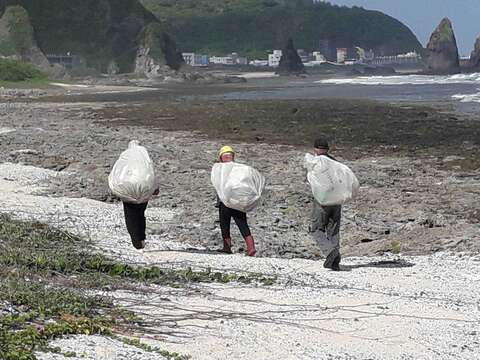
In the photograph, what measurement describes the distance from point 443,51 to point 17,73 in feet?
269

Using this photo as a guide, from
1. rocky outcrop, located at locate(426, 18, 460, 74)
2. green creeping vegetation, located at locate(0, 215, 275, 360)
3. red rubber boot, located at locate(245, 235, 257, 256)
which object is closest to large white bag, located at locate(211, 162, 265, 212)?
red rubber boot, located at locate(245, 235, 257, 256)

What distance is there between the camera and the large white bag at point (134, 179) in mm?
11453

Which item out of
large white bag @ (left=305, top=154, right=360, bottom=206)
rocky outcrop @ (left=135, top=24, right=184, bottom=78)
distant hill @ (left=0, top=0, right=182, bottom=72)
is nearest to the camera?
large white bag @ (left=305, top=154, right=360, bottom=206)

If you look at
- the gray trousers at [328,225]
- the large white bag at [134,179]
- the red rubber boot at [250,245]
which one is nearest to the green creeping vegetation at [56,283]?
the large white bag at [134,179]

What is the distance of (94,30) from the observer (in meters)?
133

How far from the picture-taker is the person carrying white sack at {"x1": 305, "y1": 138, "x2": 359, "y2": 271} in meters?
10.9

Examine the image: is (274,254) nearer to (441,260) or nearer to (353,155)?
(441,260)

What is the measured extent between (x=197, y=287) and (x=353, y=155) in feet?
53.0

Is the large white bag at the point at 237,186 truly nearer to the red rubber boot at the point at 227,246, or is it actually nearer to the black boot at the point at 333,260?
the red rubber boot at the point at 227,246

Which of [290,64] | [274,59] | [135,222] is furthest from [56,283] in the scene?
[274,59]

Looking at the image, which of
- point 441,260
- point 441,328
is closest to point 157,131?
point 441,260

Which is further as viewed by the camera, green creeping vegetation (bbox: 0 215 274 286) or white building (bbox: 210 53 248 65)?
white building (bbox: 210 53 248 65)

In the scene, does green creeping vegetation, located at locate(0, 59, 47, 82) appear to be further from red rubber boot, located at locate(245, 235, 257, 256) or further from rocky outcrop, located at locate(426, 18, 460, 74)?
red rubber boot, located at locate(245, 235, 257, 256)

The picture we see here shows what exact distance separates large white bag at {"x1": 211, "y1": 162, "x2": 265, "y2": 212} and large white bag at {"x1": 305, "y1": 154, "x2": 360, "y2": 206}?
886 millimetres
